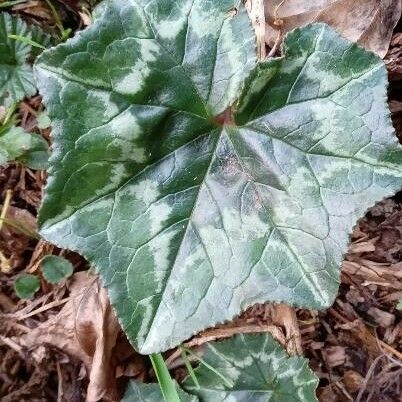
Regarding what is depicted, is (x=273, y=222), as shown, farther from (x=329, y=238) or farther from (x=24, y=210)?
(x=24, y=210)

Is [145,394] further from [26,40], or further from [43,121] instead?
[26,40]

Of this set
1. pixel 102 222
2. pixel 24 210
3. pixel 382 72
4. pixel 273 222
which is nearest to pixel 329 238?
pixel 273 222

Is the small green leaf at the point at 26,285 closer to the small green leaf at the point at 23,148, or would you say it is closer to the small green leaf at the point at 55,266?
the small green leaf at the point at 55,266

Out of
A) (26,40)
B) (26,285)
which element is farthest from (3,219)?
(26,40)

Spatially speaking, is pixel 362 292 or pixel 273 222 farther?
pixel 362 292

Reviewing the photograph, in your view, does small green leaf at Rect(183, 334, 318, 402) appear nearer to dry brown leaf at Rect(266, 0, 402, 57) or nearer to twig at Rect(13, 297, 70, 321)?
twig at Rect(13, 297, 70, 321)

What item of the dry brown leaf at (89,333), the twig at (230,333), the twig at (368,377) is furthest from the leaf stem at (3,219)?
the twig at (368,377)

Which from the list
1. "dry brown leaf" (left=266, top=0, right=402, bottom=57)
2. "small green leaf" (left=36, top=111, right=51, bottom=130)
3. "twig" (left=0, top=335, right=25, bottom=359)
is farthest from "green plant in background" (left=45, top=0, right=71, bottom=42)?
"twig" (left=0, top=335, right=25, bottom=359)
